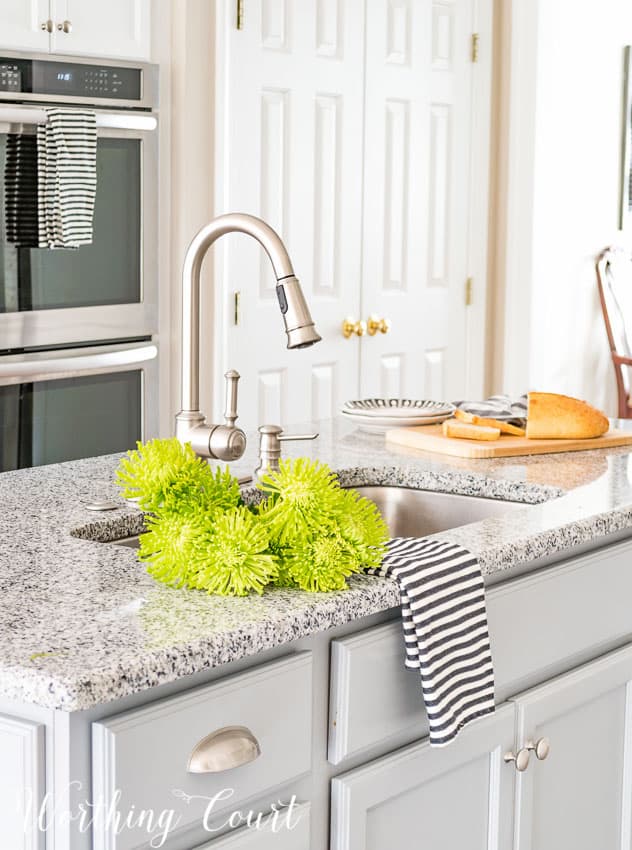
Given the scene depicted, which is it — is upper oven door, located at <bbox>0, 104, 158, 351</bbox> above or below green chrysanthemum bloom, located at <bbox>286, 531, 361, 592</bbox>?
above

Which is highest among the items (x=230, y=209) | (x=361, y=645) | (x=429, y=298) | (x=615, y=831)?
(x=230, y=209)

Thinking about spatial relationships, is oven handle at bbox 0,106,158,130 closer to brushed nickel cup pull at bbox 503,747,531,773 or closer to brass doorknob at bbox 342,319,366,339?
brass doorknob at bbox 342,319,366,339

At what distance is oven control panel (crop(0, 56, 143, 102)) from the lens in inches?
123

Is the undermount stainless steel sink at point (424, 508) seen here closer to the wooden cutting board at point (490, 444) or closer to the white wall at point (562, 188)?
the wooden cutting board at point (490, 444)

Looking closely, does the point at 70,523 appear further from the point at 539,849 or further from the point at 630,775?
the point at 630,775

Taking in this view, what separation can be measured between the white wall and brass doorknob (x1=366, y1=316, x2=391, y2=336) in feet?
2.20

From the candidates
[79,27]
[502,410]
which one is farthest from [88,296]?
[502,410]

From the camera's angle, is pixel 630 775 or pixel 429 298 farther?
pixel 429 298

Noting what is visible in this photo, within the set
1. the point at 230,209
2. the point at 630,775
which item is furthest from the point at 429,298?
the point at 630,775

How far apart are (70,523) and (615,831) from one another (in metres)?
1.00

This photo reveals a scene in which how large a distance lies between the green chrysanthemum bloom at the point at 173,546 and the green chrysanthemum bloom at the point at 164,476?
50mm

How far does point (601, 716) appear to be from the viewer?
1.91m

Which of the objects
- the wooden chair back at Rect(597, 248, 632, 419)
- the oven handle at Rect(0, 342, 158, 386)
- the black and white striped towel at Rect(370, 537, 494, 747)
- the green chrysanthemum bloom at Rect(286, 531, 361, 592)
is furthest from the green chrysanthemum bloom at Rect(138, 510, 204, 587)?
the wooden chair back at Rect(597, 248, 632, 419)

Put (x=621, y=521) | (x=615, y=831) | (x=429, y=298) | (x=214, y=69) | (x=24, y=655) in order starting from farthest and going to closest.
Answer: (x=429, y=298)
(x=214, y=69)
(x=615, y=831)
(x=621, y=521)
(x=24, y=655)
